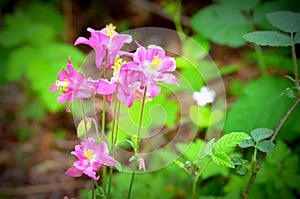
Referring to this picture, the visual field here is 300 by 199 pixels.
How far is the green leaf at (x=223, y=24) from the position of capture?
1878 mm

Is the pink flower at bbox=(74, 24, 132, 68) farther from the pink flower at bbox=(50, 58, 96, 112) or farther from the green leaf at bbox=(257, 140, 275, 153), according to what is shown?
the green leaf at bbox=(257, 140, 275, 153)

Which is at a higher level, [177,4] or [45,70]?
[177,4]

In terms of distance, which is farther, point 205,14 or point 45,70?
point 45,70

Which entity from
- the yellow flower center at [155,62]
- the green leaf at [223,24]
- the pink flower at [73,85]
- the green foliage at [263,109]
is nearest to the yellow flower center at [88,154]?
the pink flower at [73,85]

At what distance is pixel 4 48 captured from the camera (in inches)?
101

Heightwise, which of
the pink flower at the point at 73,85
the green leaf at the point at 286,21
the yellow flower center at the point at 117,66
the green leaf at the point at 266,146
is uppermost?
the green leaf at the point at 286,21

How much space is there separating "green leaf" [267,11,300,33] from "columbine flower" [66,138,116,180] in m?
0.58

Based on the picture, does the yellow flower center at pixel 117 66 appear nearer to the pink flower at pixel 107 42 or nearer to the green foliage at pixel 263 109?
the pink flower at pixel 107 42

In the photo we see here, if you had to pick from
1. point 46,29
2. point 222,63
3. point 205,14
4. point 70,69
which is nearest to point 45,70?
point 46,29

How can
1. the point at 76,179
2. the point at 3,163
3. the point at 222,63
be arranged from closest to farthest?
the point at 76,179 → the point at 3,163 → the point at 222,63

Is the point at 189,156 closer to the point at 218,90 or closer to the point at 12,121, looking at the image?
the point at 218,90

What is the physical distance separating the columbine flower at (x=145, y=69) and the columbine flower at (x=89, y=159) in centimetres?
12

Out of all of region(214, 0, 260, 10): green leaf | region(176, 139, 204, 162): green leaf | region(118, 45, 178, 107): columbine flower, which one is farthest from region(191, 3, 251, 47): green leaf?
region(118, 45, 178, 107): columbine flower

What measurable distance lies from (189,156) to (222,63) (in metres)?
1.19
